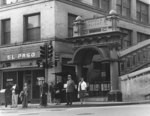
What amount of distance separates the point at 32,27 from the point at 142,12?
16.9 m

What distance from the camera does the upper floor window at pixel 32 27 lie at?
31.3 m

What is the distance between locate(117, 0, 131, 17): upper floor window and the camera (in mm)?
39222

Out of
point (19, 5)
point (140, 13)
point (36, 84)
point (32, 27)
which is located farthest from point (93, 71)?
point (140, 13)

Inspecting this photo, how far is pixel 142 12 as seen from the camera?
4328cm

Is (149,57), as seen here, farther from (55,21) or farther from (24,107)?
(24,107)

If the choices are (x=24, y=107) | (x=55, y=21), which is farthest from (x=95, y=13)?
(x=24, y=107)

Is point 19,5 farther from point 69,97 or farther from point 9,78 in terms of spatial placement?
point 69,97

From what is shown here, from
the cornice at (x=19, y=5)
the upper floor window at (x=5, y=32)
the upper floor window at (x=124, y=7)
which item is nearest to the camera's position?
the cornice at (x=19, y=5)

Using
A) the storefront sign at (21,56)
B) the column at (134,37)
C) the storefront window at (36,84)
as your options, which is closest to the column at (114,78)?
the storefront window at (36,84)

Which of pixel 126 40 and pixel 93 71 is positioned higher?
pixel 126 40

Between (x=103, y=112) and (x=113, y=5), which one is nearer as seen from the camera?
(x=103, y=112)

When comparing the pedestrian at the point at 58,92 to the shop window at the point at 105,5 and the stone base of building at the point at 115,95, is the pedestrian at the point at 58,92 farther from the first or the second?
the shop window at the point at 105,5

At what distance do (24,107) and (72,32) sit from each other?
30.0 feet

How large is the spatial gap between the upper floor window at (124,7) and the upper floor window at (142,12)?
6.26 feet
